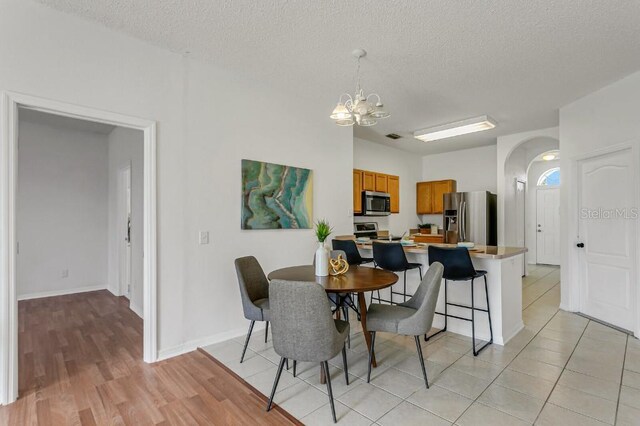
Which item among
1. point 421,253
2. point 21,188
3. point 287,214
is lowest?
point 421,253

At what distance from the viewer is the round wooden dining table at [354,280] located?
7.46 feet

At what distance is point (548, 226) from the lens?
812cm

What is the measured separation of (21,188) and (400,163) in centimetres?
671

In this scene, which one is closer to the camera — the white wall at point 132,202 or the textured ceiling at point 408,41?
the textured ceiling at point 408,41

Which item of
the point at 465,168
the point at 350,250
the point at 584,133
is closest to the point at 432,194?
the point at 465,168

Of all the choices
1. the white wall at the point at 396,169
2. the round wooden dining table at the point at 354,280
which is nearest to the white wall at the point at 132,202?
the round wooden dining table at the point at 354,280

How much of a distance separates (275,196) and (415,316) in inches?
81.7

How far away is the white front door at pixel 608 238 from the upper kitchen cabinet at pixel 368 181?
3.04 meters

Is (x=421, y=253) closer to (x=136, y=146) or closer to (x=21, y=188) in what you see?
(x=136, y=146)

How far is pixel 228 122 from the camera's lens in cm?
339

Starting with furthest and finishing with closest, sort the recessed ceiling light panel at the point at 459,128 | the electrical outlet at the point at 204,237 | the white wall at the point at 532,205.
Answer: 1. the white wall at the point at 532,205
2. the recessed ceiling light panel at the point at 459,128
3. the electrical outlet at the point at 204,237

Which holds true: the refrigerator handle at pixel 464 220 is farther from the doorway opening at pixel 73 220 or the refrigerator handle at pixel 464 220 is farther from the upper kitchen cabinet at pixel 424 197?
the doorway opening at pixel 73 220

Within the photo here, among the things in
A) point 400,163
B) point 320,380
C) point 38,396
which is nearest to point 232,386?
point 320,380

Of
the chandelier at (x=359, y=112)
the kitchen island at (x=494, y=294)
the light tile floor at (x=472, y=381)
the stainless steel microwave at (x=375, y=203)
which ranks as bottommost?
the light tile floor at (x=472, y=381)
